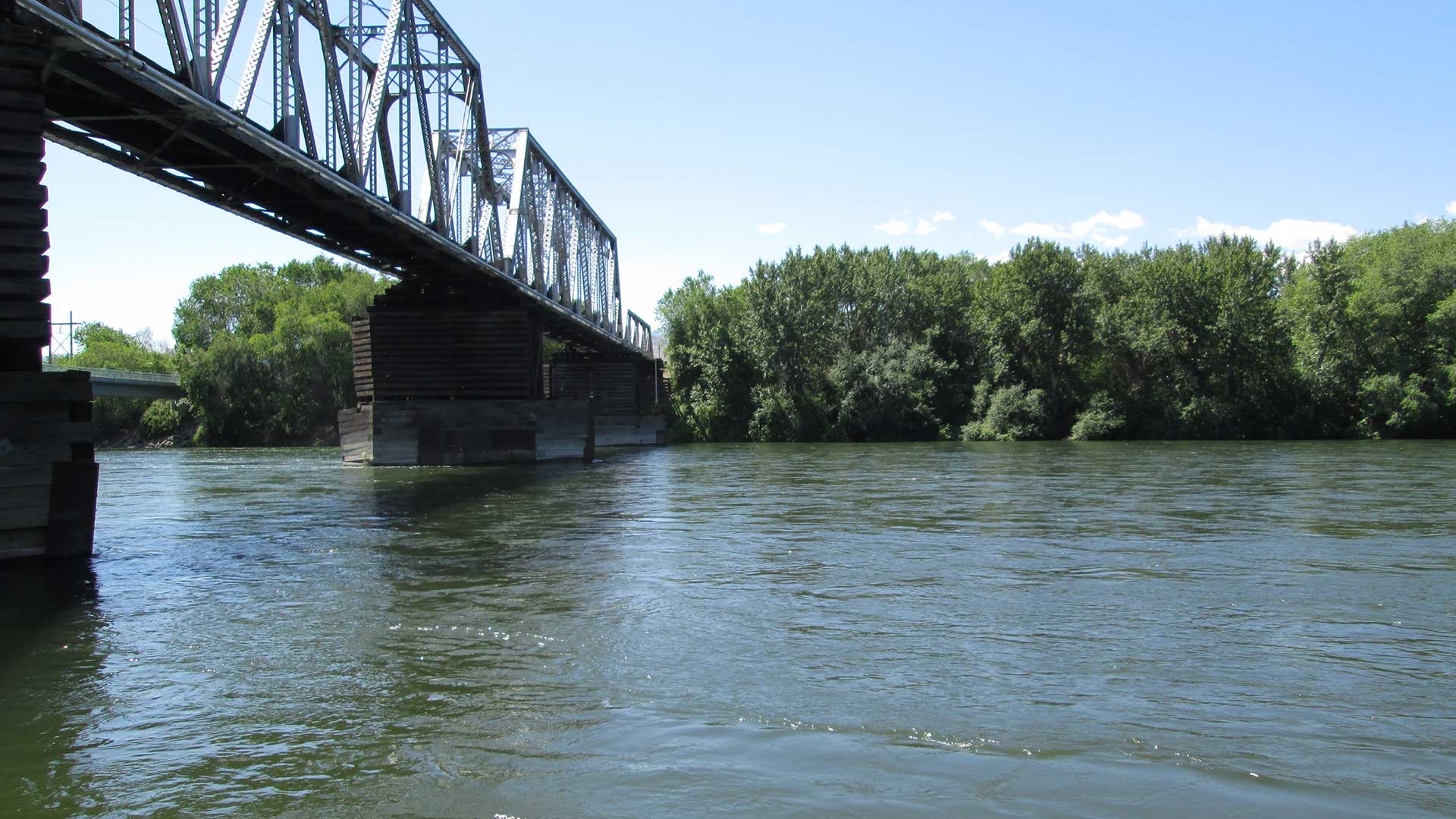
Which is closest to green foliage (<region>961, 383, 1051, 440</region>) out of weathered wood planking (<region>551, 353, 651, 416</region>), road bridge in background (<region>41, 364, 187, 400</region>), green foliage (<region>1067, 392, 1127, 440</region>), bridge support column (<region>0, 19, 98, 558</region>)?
green foliage (<region>1067, 392, 1127, 440</region>)

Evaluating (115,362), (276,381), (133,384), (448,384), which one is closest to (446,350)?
(448,384)

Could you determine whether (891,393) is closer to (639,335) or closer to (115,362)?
(639,335)

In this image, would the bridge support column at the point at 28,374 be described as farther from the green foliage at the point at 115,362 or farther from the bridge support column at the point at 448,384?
the green foliage at the point at 115,362

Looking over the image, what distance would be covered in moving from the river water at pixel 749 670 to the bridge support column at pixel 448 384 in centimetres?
2301

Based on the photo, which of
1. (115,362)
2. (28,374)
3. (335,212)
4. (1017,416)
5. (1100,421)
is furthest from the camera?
(115,362)

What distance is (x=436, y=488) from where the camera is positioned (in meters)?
29.8

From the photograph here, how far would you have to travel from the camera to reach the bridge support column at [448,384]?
41656 mm

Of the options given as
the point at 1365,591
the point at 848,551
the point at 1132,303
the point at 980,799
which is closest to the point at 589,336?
the point at 1132,303

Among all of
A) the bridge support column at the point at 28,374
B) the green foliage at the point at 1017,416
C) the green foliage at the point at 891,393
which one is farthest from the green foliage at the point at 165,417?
the bridge support column at the point at 28,374

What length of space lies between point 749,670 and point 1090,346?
248 ft

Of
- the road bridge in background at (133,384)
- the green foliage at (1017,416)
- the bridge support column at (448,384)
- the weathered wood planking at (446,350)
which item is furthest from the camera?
the road bridge in background at (133,384)

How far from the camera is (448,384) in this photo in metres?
42.4

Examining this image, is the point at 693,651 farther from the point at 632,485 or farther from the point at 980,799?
the point at 632,485

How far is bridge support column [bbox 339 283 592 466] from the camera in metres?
41.7
